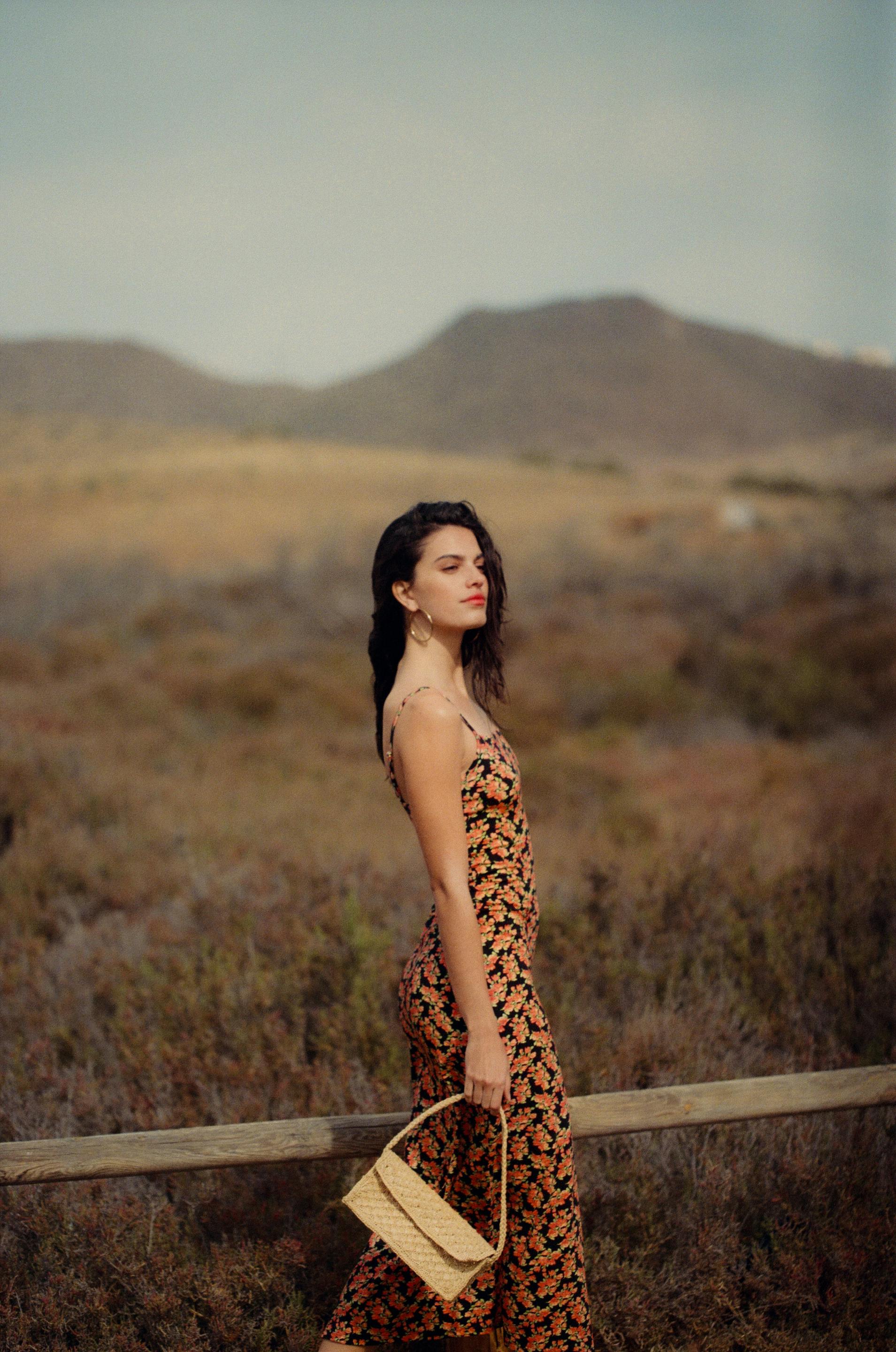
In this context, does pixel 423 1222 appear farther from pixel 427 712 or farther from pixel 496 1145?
pixel 427 712

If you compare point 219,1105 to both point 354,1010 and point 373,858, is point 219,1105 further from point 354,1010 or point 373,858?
point 373,858

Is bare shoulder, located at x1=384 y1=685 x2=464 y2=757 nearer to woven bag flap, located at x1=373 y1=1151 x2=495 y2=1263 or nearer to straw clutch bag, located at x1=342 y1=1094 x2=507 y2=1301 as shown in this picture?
straw clutch bag, located at x1=342 y1=1094 x2=507 y2=1301

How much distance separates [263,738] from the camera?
11.4m

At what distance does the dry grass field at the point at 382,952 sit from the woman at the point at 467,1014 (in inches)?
27.9

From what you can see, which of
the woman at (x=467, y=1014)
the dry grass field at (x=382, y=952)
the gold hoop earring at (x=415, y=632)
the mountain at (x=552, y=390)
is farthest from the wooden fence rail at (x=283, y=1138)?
the mountain at (x=552, y=390)

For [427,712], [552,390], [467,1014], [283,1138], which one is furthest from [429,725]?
[552,390]

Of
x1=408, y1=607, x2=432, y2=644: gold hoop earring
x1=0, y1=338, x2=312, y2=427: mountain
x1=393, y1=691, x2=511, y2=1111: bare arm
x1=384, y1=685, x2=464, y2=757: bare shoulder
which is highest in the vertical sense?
x1=0, y1=338, x2=312, y2=427: mountain

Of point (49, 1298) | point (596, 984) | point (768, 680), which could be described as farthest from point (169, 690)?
point (49, 1298)

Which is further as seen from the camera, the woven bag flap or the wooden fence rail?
the wooden fence rail

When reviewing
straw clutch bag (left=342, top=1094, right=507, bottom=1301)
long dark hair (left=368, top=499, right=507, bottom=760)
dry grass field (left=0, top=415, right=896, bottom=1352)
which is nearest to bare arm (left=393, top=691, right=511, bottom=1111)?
straw clutch bag (left=342, top=1094, right=507, bottom=1301)

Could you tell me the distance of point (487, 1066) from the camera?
6.88 ft

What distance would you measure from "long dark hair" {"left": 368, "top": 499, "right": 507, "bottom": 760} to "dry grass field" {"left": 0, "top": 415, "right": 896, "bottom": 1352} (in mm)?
1562

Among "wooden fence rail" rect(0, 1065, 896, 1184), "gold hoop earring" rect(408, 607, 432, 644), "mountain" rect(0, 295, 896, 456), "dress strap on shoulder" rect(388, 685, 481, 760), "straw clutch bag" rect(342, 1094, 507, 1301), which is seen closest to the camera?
"straw clutch bag" rect(342, 1094, 507, 1301)

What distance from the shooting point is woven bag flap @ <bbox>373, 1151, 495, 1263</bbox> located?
2.10 m
